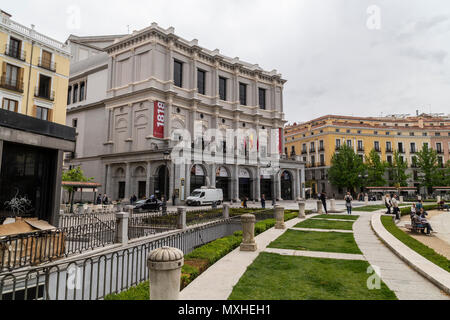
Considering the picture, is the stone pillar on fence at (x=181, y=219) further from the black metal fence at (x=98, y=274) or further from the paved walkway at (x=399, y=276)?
the paved walkway at (x=399, y=276)

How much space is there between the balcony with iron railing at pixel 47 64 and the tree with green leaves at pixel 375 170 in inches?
2199

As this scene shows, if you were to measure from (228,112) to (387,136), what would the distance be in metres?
41.0

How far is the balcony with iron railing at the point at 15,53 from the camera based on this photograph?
86.2 feet

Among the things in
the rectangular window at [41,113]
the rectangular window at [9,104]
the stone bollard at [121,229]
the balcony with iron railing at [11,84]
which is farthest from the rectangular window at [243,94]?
the stone bollard at [121,229]

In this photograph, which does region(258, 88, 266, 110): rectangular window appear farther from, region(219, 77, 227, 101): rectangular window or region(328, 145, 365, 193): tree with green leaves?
region(328, 145, 365, 193): tree with green leaves

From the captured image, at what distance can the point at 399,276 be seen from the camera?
6.94m

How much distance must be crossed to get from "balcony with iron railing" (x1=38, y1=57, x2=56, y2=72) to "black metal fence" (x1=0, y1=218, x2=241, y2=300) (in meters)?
25.9

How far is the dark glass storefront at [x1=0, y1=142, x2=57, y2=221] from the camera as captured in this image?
31.0ft

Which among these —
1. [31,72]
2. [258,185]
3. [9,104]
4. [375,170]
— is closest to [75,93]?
[31,72]

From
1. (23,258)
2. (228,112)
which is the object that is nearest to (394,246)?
(23,258)

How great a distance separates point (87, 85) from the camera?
45.2 m

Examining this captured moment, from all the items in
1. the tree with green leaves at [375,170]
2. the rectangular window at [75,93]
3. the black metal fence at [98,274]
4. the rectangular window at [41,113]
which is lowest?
the black metal fence at [98,274]

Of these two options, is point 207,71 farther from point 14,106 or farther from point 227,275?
point 227,275

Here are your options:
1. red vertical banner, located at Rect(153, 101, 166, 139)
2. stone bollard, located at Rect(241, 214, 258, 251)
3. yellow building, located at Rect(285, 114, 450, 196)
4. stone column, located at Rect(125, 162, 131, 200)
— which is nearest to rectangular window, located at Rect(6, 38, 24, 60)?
red vertical banner, located at Rect(153, 101, 166, 139)
